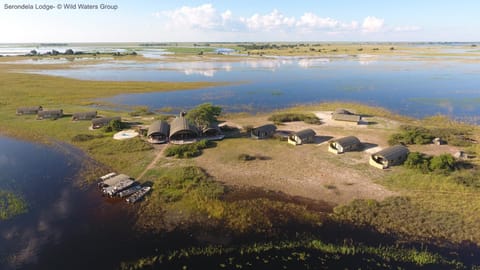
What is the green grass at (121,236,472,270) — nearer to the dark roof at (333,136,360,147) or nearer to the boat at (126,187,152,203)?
the boat at (126,187,152,203)

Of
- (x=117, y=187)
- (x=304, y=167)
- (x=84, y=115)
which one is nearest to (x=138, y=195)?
(x=117, y=187)

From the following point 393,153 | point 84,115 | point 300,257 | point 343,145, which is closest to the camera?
point 300,257

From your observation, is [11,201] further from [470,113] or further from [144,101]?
[470,113]

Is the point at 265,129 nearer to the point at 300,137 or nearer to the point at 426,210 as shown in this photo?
the point at 300,137

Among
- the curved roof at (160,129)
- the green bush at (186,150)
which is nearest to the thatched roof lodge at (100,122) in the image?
the curved roof at (160,129)

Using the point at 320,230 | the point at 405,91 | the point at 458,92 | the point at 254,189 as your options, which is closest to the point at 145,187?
the point at 254,189

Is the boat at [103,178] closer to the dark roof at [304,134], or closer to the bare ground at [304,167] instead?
the bare ground at [304,167]
